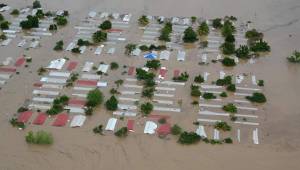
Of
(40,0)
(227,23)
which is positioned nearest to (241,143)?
(227,23)

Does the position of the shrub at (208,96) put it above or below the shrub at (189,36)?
below

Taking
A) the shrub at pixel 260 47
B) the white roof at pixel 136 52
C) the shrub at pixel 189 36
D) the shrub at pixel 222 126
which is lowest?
the shrub at pixel 222 126

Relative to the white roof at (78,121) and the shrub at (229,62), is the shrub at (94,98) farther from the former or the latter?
the shrub at (229,62)

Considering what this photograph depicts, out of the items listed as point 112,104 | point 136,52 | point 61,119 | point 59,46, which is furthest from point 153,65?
point 61,119

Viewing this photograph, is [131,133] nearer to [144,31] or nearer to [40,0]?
[144,31]

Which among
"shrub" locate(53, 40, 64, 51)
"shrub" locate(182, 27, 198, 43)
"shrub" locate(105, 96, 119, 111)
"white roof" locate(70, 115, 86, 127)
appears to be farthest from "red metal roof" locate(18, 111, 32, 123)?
"shrub" locate(182, 27, 198, 43)

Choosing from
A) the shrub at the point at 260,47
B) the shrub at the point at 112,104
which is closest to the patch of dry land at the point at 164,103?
the shrub at the point at 112,104
